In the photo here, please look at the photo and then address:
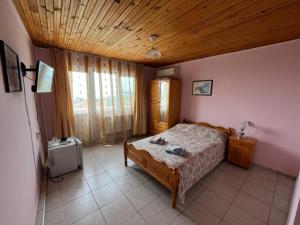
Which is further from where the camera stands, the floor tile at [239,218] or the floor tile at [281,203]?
the floor tile at [281,203]

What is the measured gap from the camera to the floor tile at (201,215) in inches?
65.2

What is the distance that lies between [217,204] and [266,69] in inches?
102

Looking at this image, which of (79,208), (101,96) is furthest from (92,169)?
(101,96)

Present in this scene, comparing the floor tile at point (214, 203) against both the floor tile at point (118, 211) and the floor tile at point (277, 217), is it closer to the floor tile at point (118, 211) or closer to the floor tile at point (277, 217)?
the floor tile at point (277, 217)

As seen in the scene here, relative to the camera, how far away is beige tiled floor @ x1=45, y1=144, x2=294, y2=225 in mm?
1677

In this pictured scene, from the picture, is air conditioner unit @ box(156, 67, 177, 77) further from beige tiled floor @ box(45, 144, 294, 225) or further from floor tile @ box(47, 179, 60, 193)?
floor tile @ box(47, 179, 60, 193)

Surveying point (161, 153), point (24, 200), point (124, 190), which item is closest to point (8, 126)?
point (24, 200)

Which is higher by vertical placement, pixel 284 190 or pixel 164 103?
pixel 164 103

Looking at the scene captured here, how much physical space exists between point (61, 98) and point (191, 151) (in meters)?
3.05

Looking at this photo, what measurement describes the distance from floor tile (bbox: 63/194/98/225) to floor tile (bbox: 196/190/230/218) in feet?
4.95

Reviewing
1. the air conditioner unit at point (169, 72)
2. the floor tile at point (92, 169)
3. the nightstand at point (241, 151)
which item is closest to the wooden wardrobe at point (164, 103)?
the air conditioner unit at point (169, 72)

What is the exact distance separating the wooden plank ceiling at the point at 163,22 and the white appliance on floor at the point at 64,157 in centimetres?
193

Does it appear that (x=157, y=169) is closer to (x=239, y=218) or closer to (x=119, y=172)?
(x=119, y=172)

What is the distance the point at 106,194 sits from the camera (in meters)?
2.06
